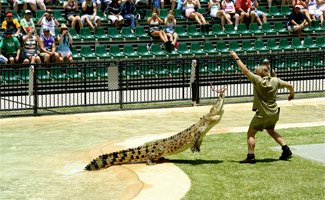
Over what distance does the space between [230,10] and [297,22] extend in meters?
2.78

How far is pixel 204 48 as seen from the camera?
28.0 metres

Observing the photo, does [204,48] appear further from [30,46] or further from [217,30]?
[30,46]

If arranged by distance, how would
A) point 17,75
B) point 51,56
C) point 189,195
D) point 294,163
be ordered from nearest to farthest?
point 189,195, point 294,163, point 17,75, point 51,56

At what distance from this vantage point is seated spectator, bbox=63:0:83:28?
2708cm

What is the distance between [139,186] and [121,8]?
1736 centimetres

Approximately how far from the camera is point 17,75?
70.4 ft

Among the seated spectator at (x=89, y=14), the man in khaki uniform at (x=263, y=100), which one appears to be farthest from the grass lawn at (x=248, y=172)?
the seated spectator at (x=89, y=14)

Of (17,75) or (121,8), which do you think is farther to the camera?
(121,8)

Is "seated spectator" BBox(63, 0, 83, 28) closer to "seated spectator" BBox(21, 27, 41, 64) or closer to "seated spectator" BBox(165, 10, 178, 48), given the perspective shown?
"seated spectator" BBox(21, 27, 41, 64)

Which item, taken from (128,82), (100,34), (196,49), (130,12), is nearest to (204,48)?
(196,49)

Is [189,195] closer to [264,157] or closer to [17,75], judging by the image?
[264,157]

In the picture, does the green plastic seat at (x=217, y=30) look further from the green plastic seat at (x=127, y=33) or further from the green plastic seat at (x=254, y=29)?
the green plastic seat at (x=127, y=33)

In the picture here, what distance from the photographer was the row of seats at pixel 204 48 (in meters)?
26.4

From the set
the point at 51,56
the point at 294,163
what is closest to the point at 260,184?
the point at 294,163
